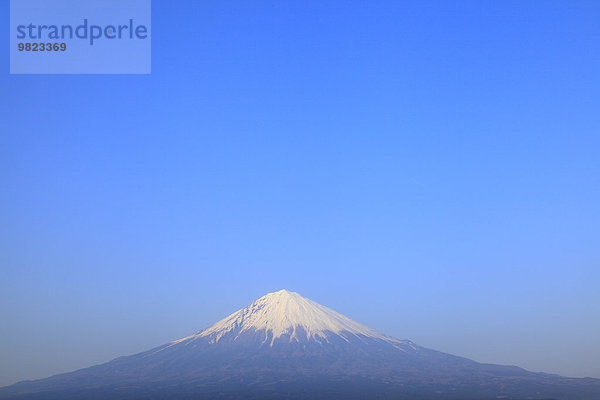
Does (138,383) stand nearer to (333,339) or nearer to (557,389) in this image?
(333,339)

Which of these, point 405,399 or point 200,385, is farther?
point 200,385

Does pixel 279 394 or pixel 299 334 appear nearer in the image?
pixel 279 394

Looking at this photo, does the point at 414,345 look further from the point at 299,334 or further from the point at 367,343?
the point at 299,334

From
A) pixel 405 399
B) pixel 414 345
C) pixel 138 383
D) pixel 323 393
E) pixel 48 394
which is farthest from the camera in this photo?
pixel 414 345

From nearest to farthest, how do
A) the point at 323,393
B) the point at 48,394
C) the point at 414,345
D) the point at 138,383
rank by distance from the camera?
the point at 323,393
the point at 48,394
the point at 138,383
the point at 414,345

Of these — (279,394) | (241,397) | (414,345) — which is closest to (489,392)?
Answer: (279,394)

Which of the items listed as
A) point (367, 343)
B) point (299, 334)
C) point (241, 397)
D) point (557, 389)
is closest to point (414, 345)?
point (367, 343)
